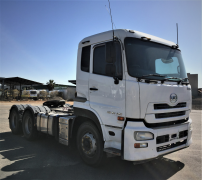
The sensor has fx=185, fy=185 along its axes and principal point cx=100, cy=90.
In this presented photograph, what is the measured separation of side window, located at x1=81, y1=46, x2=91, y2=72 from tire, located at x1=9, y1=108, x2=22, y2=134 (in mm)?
4260

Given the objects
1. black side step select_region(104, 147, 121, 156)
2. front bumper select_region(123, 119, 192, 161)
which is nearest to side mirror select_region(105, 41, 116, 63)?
front bumper select_region(123, 119, 192, 161)

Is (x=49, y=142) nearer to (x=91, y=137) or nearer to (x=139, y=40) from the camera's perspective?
(x=91, y=137)

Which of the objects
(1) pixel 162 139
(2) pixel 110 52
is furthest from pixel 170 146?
(2) pixel 110 52

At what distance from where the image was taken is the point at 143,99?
3418 mm

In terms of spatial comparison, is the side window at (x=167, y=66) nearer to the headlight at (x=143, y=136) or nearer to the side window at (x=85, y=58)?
the headlight at (x=143, y=136)

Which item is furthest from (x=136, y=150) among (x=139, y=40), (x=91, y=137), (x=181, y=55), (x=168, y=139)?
(x=181, y=55)

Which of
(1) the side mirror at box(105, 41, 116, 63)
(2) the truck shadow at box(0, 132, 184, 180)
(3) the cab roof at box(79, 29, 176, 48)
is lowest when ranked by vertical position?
(2) the truck shadow at box(0, 132, 184, 180)

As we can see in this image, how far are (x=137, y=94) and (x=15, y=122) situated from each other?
19.5ft

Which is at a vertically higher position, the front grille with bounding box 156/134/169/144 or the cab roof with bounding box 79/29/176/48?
the cab roof with bounding box 79/29/176/48

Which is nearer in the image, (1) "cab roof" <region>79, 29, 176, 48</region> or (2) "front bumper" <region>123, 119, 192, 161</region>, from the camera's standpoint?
(2) "front bumper" <region>123, 119, 192, 161</region>

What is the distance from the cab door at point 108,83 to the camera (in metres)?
3.60

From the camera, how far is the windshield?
364cm

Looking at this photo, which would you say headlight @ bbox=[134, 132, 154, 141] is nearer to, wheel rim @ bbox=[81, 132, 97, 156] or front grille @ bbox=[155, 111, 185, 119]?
front grille @ bbox=[155, 111, 185, 119]

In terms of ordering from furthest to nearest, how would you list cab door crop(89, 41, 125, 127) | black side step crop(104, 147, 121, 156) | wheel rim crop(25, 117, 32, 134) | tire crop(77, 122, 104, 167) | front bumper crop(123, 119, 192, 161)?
wheel rim crop(25, 117, 32, 134), tire crop(77, 122, 104, 167), cab door crop(89, 41, 125, 127), black side step crop(104, 147, 121, 156), front bumper crop(123, 119, 192, 161)
